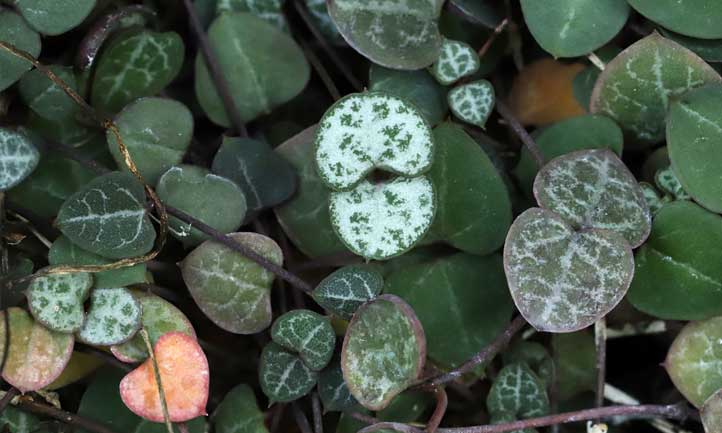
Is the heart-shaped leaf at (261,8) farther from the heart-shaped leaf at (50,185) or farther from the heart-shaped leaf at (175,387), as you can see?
the heart-shaped leaf at (175,387)

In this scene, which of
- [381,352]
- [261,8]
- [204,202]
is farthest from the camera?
[261,8]

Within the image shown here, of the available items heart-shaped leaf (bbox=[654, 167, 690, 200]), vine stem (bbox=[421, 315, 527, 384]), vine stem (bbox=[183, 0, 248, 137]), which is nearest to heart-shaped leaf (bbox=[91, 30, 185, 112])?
vine stem (bbox=[183, 0, 248, 137])

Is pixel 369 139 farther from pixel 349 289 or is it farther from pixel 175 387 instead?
pixel 175 387

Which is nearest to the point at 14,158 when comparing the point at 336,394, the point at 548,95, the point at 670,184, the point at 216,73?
the point at 216,73

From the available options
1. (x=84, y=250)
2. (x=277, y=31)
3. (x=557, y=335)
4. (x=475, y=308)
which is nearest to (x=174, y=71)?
(x=277, y=31)

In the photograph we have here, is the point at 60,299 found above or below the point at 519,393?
above

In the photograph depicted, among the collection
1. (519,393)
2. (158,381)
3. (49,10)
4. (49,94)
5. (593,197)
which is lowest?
(519,393)

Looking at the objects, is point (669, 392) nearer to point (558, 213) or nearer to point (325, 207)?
point (558, 213)
